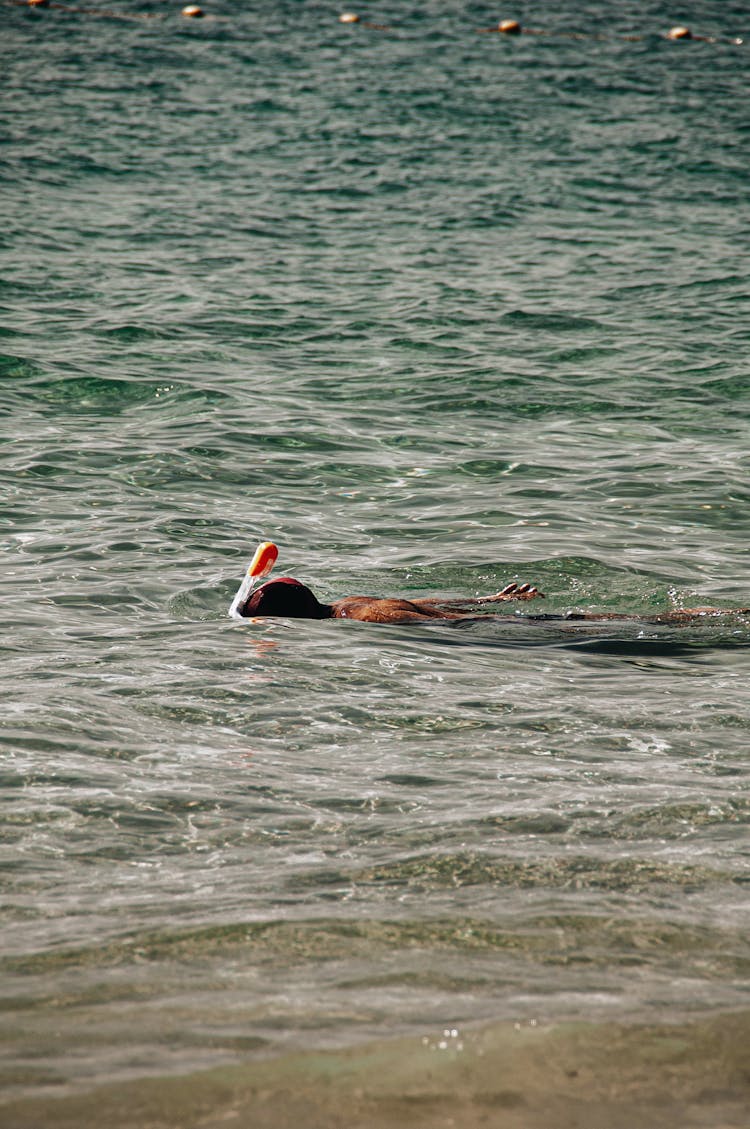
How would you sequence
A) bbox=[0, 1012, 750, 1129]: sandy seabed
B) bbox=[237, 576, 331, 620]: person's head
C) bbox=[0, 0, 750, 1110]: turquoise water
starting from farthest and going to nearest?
bbox=[237, 576, 331, 620]: person's head < bbox=[0, 0, 750, 1110]: turquoise water < bbox=[0, 1012, 750, 1129]: sandy seabed

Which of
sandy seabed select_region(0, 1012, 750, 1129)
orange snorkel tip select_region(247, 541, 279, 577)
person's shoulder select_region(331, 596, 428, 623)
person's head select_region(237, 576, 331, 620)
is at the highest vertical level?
sandy seabed select_region(0, 1012, 750, 1129)

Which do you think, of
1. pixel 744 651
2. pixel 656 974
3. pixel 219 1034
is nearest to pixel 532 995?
pixel 656 974

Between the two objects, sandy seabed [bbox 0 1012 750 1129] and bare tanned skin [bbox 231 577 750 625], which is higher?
sandy seabed [bbox 0 1012 750 1129]

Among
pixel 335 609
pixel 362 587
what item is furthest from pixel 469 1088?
pixel 362 587

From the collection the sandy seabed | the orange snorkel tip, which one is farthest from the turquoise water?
the orange snorkel tip

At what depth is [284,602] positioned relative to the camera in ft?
24.4

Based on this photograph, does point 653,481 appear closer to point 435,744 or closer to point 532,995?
point 435,744

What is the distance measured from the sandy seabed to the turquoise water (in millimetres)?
85

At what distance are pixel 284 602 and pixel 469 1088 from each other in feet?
14.9

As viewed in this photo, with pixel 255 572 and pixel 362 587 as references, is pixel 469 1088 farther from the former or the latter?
pixel 362 587

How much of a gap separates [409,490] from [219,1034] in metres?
7.73

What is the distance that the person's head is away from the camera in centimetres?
743

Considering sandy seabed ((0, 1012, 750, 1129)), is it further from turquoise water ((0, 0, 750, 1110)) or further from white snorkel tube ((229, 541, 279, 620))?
white snorkel tube ((229, 541, 279, 620))

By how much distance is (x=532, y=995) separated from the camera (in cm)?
354
